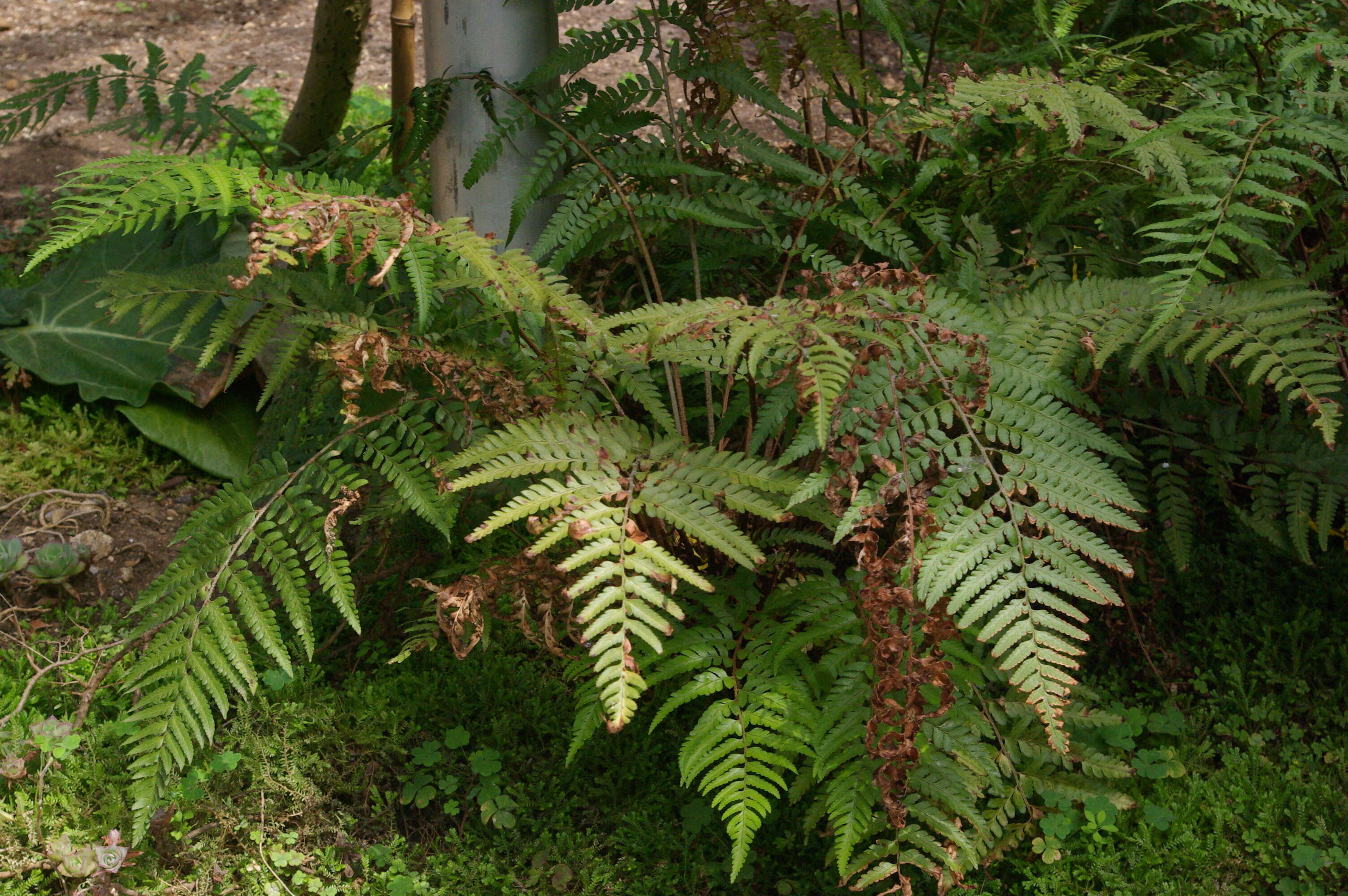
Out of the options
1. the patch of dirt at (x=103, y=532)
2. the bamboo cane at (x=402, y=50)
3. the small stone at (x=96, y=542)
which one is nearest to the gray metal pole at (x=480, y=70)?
the bamboo cane at (x=402, y=50)

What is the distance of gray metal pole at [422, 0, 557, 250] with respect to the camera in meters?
2.78

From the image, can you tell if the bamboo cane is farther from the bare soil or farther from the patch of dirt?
the patch of dirt

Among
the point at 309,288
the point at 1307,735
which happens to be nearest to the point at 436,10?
the point at 309,288

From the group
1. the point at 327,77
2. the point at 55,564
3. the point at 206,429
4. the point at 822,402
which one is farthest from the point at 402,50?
the point at 822,402

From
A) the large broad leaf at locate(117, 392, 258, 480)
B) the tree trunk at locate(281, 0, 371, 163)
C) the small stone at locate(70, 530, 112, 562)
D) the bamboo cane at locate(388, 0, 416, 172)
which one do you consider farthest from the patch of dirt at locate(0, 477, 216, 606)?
the bamboo cane at locate(388, 0, 416, 172)

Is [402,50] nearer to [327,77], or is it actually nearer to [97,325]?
[327,77]

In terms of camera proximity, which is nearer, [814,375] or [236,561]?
[814,375]

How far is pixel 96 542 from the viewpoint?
3.05 m

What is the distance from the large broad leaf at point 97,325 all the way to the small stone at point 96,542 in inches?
18.2

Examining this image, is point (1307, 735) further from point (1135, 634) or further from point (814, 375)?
point (814, 375)

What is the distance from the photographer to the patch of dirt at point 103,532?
296 centimetres

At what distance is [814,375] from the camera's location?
70.8 inches

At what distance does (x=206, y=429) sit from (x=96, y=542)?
0.50 meters

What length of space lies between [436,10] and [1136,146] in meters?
1.78
